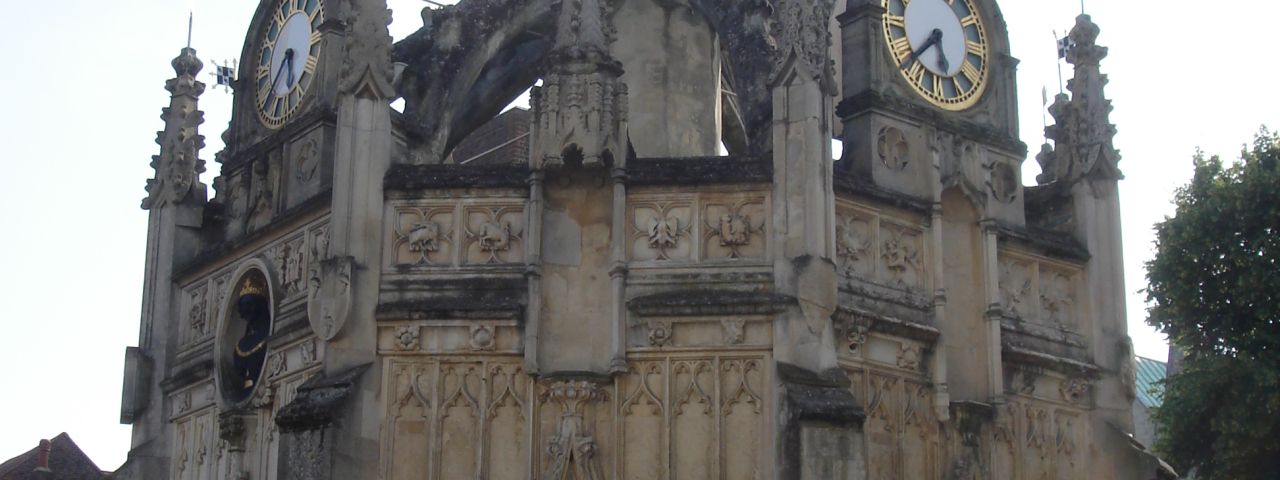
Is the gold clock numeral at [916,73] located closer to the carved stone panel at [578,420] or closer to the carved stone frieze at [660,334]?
the carved stone panel at [578,420]

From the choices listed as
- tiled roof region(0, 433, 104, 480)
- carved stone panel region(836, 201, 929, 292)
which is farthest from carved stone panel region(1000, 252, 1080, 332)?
tiled roof region(0, 433, 104, 480)

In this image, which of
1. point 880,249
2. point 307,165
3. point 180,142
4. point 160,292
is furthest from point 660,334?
point 180,142

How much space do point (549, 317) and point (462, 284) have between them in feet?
3.87

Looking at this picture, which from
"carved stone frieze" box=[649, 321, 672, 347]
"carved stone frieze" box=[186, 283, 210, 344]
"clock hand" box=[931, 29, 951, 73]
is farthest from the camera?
"carved stone frieze" box=[186, 283, 210, 344]

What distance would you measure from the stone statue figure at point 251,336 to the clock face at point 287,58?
2.65 meters

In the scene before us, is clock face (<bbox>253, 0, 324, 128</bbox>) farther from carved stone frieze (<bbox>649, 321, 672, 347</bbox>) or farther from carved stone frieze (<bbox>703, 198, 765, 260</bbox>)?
carved stone frieze (<bbox>649, 321, 672, 347</bbox>)

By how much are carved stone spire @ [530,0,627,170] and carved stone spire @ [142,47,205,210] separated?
22.6 feet

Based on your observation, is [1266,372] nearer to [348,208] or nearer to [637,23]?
[637,23]

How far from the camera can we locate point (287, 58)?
26.8 metres

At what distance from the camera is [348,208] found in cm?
2298

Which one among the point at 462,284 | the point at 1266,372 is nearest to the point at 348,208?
the point at 462,284

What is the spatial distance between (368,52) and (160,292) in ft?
18.2

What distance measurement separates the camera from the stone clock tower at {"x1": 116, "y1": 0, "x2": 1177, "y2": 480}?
22.1 m

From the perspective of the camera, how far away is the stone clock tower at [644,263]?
22.1 metres
